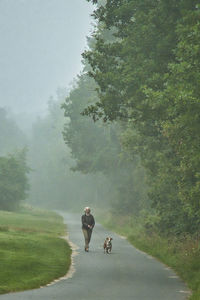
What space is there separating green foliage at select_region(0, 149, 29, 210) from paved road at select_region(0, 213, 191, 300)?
50922mm

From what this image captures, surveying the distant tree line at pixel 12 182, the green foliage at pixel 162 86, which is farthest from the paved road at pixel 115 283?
the distant tree line at pixel 12 182

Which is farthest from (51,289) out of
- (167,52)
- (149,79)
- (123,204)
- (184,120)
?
(123,204)

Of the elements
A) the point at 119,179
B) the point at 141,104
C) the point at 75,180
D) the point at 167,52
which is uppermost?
the point at 75,180

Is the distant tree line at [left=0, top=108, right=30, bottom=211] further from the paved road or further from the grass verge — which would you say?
the paved road

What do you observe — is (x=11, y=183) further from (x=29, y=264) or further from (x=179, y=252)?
(x=29, y=264)

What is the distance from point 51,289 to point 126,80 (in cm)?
1184

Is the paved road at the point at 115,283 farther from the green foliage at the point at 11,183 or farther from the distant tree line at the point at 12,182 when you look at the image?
the distant tree line at the point at 12,182

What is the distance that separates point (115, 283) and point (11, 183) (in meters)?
59.9

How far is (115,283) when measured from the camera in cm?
1425

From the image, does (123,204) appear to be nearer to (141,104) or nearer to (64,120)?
(141,104)

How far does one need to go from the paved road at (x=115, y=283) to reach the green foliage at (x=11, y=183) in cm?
5092

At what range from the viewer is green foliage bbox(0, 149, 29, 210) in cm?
7075

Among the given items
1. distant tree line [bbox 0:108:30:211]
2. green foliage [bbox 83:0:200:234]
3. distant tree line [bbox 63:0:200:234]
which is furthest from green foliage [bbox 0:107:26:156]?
green foliage [bbox 83:0:200:234]

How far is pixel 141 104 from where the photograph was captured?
2295 cm
